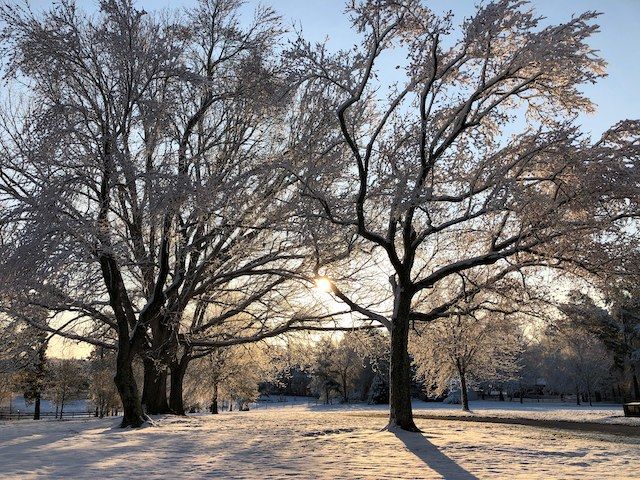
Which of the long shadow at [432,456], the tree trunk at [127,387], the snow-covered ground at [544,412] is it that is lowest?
the snow-covered ground at [544,412]

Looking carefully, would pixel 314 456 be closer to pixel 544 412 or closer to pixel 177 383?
pixel 177 383

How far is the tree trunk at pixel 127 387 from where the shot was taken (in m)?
15.1

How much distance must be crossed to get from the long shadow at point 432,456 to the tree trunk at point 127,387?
7.43m

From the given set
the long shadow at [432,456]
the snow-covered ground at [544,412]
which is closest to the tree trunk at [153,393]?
the long shadow at [432,456]

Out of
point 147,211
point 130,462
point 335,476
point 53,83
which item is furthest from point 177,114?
point 335,476

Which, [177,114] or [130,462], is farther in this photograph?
[177,114]

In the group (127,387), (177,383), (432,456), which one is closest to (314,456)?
(432,456)

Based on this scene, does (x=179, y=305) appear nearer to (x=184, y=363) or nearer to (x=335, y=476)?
(x=184, y=363)

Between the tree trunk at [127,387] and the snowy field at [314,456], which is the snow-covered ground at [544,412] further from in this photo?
the tree trunk at [127,387]

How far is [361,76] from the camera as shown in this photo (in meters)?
13.4

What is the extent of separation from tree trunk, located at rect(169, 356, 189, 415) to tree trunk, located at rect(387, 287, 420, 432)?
11963 millimetres

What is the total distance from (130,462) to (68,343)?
13446 mm

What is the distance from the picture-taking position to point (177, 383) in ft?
77.7

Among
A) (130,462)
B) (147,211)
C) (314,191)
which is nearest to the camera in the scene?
(130,462)
